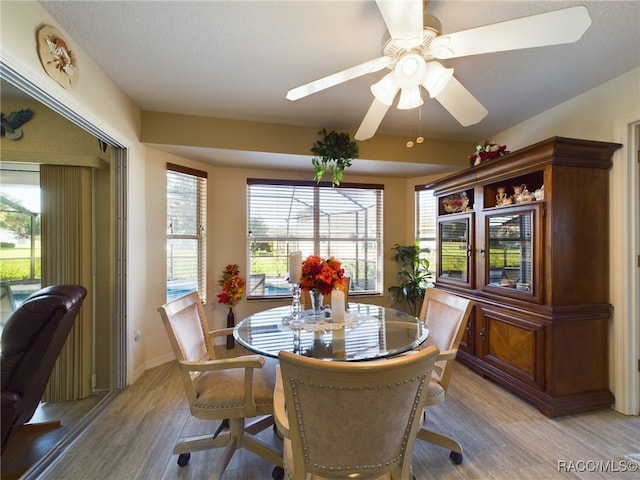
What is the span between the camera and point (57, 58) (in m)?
1.63

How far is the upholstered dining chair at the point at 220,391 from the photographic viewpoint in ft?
4.90

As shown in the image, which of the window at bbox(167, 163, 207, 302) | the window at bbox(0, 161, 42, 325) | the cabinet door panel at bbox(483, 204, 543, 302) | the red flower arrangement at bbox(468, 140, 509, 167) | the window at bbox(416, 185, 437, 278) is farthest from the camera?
the window at bbox(416, 185, 437, 278)


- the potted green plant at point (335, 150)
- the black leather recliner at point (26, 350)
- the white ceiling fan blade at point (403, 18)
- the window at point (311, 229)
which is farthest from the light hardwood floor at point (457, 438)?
the potted green plant at point (335, 150)

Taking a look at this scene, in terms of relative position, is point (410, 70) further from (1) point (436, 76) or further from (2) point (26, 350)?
(2) point (26, 350)

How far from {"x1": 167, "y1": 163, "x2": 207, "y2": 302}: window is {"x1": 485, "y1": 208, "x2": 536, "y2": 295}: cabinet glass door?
10.1 feet

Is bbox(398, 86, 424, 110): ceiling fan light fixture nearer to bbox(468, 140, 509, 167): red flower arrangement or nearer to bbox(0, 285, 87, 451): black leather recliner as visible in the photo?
bbox(468, 140, 509, 167): red flower arrangement

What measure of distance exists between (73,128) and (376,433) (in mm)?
3146

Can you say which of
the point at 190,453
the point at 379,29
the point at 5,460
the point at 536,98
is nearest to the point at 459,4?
the point at 379,29

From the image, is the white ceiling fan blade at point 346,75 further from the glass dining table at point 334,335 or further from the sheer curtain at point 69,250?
the sheer curtain at point 69,250

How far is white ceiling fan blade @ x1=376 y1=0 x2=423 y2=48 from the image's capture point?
3.55 ft

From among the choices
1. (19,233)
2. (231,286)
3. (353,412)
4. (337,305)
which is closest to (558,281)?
(337,305)

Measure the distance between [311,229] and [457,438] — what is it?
8.60 feet

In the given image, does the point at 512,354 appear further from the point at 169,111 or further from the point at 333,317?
the point at 169,111

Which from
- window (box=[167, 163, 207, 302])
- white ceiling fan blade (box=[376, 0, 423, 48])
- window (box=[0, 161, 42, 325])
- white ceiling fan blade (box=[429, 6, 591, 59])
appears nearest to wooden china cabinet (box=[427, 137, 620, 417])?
white ceiling fan blade (box=[429, 6, 591, 59])
